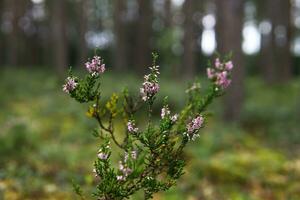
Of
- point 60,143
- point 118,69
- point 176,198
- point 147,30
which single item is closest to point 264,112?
point 60,143

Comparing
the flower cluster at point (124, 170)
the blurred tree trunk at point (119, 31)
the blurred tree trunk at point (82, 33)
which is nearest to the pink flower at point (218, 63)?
the flower cluster at point (124, 170)

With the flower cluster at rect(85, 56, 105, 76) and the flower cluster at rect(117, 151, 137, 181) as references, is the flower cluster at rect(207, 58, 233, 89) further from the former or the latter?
the flower cluster at rect(117, 151, 137, 181)

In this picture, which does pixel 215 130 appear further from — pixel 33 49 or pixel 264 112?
pixel 33 49

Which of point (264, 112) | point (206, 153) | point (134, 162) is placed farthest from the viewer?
point (264, 112)

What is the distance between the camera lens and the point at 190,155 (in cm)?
945

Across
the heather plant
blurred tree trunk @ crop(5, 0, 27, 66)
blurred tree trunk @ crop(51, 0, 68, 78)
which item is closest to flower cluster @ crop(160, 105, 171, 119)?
the heather plant

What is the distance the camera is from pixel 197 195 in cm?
770

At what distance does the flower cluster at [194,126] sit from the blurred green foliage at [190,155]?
1.70 metres

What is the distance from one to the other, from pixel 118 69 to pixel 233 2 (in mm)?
14710

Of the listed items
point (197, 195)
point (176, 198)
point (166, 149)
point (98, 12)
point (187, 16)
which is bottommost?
point (166, 149)

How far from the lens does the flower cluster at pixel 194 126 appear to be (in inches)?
141

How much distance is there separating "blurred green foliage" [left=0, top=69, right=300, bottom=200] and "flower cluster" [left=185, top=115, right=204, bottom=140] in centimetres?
170

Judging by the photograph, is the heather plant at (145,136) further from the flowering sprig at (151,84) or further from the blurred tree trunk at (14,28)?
the blurred tree trunk at (14,28)

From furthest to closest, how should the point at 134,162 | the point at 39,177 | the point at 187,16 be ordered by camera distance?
the point at 187,16 < the point at 39,177 < the point at 134,162
